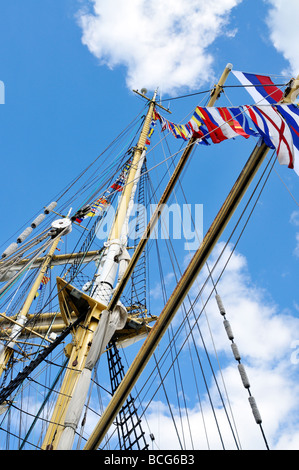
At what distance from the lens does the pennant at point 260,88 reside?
660 cm

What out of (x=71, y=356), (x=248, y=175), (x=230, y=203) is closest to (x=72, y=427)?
(x=71, y=356)

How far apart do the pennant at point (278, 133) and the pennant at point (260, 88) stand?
943 mm

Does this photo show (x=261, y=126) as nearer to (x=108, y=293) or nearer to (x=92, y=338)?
(x=92, y=338)

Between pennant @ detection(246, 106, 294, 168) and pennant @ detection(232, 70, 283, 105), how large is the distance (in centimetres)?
94

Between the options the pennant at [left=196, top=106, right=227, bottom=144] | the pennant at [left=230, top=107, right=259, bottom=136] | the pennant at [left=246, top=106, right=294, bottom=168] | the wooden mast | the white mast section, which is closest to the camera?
the pennant at [left=246, top=106, right=294, bottom=168]

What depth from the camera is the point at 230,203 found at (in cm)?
568

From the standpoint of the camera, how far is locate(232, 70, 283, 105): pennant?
660 cm

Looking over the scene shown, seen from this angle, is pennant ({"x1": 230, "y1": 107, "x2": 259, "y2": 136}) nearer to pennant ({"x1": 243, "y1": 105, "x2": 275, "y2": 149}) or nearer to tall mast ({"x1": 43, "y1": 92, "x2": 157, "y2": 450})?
pennant ({"x1": 243, "y1": 105, "x2": 275, "y2": 149})

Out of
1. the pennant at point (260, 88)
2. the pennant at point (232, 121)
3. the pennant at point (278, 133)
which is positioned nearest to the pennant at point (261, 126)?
the pennant at point (278, 133)

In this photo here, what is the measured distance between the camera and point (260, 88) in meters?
6.77

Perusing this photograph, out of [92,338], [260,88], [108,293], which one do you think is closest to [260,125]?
[260,88]

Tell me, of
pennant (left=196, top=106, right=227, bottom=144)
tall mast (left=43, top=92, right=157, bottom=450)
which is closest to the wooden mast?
pennant (left=196, top=106, right=227, bottom=144)

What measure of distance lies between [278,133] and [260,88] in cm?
175

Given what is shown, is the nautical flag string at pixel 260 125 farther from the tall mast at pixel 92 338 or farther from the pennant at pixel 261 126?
the tall mast at pixel 92 338
